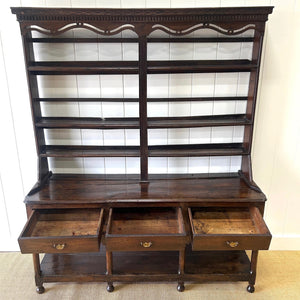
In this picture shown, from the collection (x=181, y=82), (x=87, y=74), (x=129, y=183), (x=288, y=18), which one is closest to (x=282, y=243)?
(x=129, y=183)

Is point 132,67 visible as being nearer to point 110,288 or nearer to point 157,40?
point 157,40

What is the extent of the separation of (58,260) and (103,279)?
35cm

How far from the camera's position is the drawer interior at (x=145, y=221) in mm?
1760

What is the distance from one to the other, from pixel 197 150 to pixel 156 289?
37.4 inches

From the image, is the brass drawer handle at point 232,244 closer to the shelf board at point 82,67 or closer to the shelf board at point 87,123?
the shelf board at point 87,123

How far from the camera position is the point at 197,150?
202cm

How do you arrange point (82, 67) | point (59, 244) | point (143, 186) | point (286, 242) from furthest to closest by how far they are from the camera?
point (286, 242) < point (143, 186) < point (82, 67) < point (59, 244)

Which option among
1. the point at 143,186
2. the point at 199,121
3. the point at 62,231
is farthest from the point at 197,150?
the point at 62,231

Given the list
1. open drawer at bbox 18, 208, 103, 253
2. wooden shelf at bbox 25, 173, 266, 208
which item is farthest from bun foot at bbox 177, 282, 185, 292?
open drawer at bbox 18, 208, 103, 253

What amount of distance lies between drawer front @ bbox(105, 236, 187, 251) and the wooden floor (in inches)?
18.2

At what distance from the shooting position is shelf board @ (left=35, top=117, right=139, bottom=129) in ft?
6.08

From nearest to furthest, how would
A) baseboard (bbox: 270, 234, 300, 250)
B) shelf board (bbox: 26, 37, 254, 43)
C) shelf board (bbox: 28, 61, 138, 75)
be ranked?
shelf board (bbox: 28, 61, 138, 75), shelf board (bbox: 26, 37, 254, 43), baseboard (bbox: 270, 234, 300, 250)

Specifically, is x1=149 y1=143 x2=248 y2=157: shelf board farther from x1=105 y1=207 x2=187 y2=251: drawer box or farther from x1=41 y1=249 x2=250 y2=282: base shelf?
x1=41 y1=249 x2=250 y2=282: base shelf

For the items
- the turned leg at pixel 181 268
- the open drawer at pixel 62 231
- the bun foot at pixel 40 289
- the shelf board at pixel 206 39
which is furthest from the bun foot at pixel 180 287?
the shelf board at pixel 206 39
